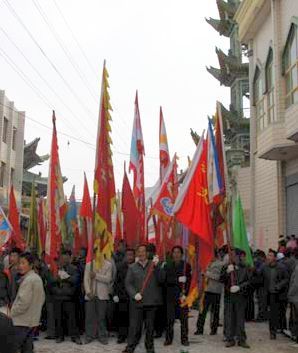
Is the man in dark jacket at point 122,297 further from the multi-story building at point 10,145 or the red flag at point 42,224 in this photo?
the multi-story building at point 10,145

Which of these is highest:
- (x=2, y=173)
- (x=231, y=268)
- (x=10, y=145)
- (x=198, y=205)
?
(x=10, y=145)

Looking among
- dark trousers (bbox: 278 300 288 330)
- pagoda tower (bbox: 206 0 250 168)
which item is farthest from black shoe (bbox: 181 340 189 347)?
pagoda tower (bbox: 206 0 250 168)

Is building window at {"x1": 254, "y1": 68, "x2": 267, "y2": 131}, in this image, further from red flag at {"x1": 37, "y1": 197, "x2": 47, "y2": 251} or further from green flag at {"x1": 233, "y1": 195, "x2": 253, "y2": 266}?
green flag at {"x1": 233, "y1": 195, "x2": 253, "y2": 266}

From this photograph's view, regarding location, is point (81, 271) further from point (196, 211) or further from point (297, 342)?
point (297, 342)

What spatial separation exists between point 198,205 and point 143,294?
166cm

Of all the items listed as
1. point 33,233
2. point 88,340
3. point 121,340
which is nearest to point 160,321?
point 121,340

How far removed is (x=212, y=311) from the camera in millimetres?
10812

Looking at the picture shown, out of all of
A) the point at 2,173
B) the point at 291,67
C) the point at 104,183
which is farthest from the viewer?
the point at 2,173

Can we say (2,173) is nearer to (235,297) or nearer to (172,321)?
(172,321)

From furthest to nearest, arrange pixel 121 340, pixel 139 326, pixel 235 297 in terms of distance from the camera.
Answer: pixel 121 340 → pixel 235 297 → pixel 139 326

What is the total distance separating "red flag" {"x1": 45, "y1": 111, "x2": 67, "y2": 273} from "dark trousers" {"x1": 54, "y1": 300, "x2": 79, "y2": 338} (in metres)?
0.61

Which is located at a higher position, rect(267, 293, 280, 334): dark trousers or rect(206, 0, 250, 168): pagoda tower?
rect(206, 0, 250, 168): pagoda tower

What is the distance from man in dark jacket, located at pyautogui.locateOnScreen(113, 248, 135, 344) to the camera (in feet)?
32.6

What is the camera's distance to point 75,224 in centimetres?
1565
